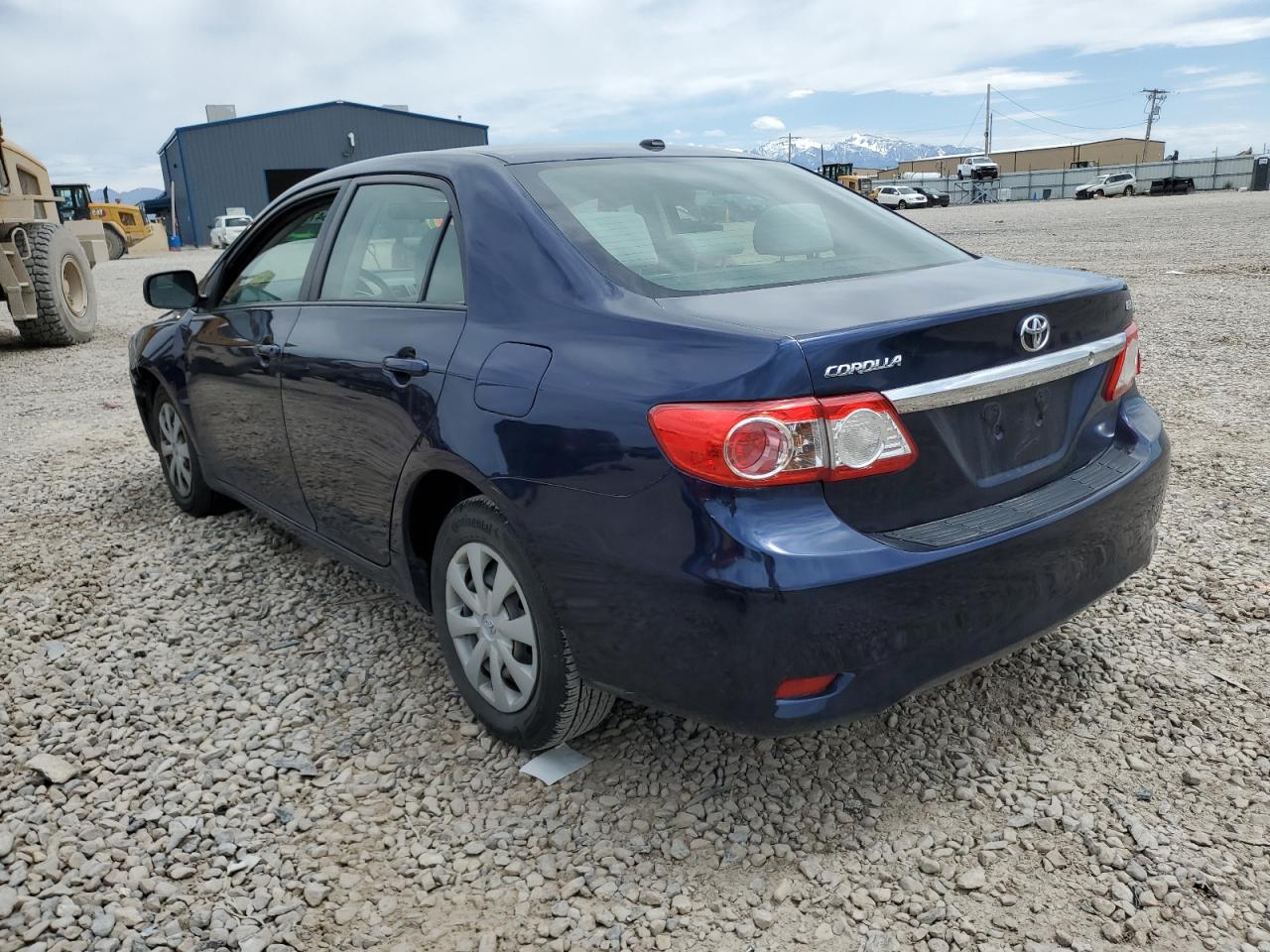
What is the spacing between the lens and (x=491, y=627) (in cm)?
271

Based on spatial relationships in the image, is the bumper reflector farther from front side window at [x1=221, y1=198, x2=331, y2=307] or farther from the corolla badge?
front side window at [x1=221, y1=198, x2=331, y2=307]

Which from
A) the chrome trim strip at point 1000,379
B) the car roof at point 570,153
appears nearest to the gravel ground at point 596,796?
the chrome trim strip at point 1000,379

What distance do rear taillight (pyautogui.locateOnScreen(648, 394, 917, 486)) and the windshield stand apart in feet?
1.62

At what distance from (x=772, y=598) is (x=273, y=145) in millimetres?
47630

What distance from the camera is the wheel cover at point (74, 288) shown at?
12012 millimetres

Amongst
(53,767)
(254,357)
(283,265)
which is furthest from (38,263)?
(53,767)

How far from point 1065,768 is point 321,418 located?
2390 millimetres

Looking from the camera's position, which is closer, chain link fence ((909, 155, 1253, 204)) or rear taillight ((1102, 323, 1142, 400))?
rear taillight ((1102, 323, 1142, 400))

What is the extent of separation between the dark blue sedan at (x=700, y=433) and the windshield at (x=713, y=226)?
1 cm

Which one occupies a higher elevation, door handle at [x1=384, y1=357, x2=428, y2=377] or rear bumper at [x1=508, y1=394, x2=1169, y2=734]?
door handle at [x1=384, y1=357, x2=428, y2=377]

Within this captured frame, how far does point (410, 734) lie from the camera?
294 cm

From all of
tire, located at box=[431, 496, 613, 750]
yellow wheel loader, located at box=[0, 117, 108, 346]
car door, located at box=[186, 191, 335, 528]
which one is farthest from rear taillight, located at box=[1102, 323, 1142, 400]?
yellow wheel loader, located at box=[0, 117, 108, 346]

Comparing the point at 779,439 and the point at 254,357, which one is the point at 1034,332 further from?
the point at 254,357

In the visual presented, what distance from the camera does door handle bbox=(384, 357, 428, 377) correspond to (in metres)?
2.75
